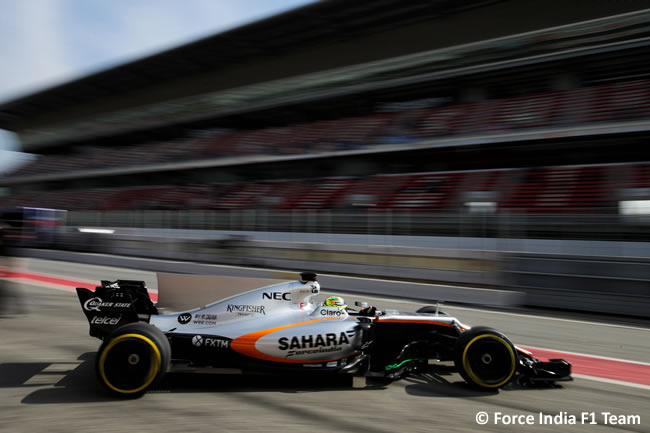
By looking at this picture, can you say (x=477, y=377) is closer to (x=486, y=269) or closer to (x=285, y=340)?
(x=285, y=340)

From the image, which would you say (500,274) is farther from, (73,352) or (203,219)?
(203,219)

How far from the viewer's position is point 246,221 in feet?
48.6

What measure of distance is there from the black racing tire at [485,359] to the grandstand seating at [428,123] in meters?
13.8

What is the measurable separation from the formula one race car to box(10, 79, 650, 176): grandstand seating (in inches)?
546

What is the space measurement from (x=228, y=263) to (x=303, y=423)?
37.5 feet

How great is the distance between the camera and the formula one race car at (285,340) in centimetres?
356

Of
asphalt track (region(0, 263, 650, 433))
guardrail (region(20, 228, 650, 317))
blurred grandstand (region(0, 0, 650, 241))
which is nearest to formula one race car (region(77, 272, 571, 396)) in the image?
asphalt track (region(0, 263, 650, 433))

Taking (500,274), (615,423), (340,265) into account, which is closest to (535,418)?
(615,423)

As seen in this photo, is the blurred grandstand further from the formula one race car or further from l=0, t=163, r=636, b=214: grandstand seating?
the formula one race car

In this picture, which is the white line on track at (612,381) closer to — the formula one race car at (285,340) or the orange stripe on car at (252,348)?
the formula one race car at (285,340)

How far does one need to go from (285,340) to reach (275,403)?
52 cm

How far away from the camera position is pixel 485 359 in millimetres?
3844

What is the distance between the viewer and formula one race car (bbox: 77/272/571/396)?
140 inches

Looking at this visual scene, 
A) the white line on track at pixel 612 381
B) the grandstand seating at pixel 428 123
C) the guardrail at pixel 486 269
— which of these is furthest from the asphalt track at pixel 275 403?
the grandstand seating at pixel 428 123
